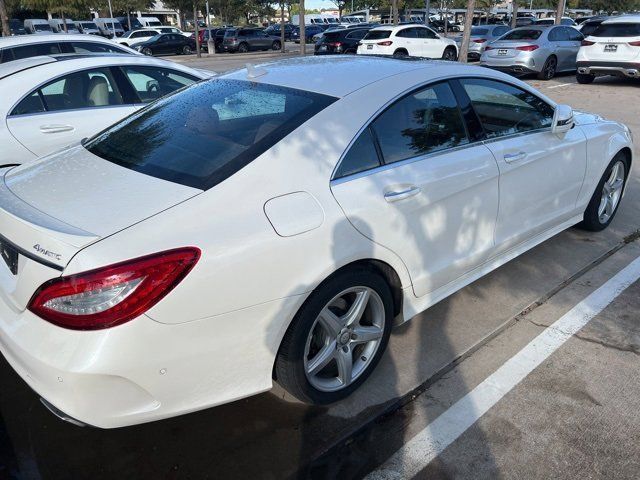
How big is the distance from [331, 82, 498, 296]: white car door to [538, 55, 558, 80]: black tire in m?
13.7

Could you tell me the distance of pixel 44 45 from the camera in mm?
7621

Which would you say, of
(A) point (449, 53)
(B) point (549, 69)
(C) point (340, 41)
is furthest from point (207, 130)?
(C) point (340, 41)

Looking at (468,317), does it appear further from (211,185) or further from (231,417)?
(211,185)

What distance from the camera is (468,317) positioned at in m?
3.48

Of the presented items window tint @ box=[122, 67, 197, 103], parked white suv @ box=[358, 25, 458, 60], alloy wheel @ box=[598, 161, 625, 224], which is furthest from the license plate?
parked white suv @ box=[358, 25, 458, 60]

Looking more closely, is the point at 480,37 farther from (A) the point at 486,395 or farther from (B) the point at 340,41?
(A) the point at 486,395

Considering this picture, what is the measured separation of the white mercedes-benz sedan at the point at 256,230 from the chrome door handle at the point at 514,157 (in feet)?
0.03

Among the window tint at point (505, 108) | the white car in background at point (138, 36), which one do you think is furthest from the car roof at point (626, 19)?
the white car in background at point (138, 36)

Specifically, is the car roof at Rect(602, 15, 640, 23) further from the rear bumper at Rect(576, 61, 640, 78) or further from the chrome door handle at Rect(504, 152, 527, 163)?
the chrome door handle at Rect(504, 152, 527, 163)

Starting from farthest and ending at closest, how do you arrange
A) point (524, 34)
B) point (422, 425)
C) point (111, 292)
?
1. point (524, 34)
2. point (422, 425)
3. point (111, 292)

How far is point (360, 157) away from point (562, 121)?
1872mm

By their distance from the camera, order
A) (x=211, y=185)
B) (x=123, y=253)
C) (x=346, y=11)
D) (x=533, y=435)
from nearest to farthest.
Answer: (x=123, y=253) < (x=211, y=185) < (x=533, y=435) < (x=346, y=11)

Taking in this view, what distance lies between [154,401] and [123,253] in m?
0.58

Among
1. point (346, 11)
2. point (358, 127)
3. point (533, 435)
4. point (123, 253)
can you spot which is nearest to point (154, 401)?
point (123, 253)
